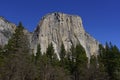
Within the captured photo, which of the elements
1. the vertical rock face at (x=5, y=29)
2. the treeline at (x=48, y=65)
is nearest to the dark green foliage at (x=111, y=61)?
the treeline at (x=48, y=65)

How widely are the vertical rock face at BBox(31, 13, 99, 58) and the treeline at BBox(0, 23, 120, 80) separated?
7579 cm

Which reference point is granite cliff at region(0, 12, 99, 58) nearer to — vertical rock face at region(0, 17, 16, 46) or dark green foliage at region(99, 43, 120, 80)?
vertical rock face at region(0, 17, 16, 46)

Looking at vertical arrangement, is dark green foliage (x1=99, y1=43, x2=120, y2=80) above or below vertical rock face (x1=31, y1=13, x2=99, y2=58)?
below

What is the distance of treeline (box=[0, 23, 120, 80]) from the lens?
45344mm

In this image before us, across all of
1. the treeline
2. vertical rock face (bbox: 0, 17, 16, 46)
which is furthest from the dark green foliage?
vertical rock face (bbox: 0, 17, 16, 46)

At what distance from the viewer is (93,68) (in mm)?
65562

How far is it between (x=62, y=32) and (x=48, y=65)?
109 metres

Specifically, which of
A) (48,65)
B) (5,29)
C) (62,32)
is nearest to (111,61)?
(48,65)

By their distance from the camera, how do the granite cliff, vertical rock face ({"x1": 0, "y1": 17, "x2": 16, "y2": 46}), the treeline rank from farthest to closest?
the granite cliff
vertical rock face ({"x1": 0, "y1": 17, "x2": 16, "y2": 46})
the treeline

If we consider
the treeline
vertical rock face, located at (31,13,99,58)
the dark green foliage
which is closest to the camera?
the treeline

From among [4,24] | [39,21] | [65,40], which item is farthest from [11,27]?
[65,40]

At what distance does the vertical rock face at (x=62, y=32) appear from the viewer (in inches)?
6383

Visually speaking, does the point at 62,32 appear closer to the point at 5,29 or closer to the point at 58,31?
the point at 58,31

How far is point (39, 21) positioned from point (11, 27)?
61.0 ft
